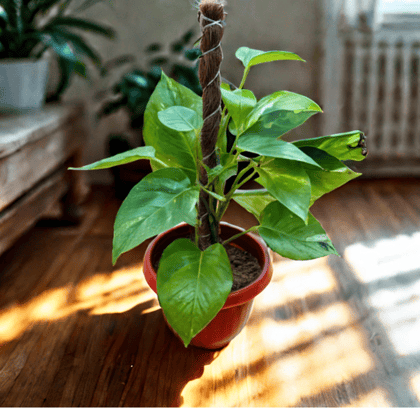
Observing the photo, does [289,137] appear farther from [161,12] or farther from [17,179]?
[17,179]

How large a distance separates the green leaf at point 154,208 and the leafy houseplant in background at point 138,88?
78cm

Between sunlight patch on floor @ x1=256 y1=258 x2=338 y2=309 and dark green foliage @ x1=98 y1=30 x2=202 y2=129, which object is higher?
dark green foliage @ x1=98 y1=30 x2=202 y2=129

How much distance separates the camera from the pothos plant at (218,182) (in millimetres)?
693

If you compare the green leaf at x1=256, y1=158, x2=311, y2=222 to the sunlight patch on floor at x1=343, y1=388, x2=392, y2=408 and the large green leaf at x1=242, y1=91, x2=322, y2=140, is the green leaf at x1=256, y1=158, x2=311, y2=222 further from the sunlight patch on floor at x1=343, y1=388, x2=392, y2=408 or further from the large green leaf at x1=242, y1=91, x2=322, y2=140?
the sunlight patch on floor at x1=343, y1=388, x2=392, y2=408

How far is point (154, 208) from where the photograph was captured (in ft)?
2.32

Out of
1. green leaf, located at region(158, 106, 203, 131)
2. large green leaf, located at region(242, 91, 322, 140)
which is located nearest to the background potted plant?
green leaf, located at region(158, 106, 203, 131)

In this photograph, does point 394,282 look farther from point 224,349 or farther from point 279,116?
point 279,116

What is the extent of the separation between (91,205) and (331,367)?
1238 mm

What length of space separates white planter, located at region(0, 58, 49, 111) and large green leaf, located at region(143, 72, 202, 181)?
2.60ft

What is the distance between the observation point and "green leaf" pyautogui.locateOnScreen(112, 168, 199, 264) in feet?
2.21

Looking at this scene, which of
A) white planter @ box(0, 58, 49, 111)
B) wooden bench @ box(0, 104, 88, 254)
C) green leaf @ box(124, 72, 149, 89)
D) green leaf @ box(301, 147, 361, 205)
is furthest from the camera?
green leaf @ box(124, 72, 149, 89)

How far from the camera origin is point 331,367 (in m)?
0.95

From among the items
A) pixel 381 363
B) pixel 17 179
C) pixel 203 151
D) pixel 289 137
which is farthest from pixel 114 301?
pixel 289 137

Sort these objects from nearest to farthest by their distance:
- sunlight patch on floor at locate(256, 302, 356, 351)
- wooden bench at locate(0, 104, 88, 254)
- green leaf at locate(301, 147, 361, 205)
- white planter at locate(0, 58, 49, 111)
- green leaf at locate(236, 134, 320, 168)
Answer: green leaf at locate(236, 134, 320, 168) → green leaf at locate(301, 147, 361, 205) → sunlight patch on floor at locate(256, 302, 356, 351) → wooden bench at locate(0, 104, 88, 254) → white planter at locate(0, 58, 49, 111)
